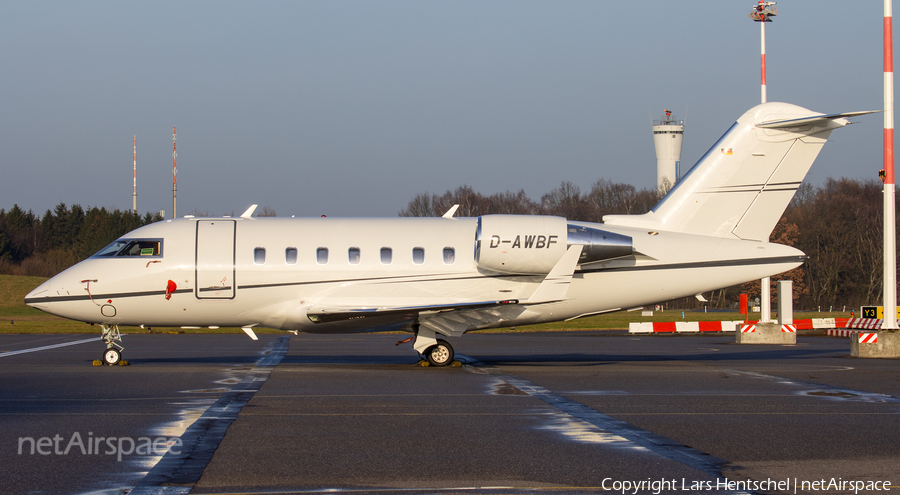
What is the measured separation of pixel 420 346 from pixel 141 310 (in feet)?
22.1

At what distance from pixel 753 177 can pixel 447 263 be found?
313 inches

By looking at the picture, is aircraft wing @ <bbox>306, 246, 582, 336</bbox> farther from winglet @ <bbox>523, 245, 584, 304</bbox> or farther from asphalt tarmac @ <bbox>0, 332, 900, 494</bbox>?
asphalt tarmac @ <bbox>0, 332, 900, 494</bbox>

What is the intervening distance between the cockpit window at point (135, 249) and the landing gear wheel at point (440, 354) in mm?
6959

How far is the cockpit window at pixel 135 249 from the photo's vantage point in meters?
19.9

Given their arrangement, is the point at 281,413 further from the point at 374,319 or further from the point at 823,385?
the point at 823,385

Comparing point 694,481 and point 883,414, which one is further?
point 883,414

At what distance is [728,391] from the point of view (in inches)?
591

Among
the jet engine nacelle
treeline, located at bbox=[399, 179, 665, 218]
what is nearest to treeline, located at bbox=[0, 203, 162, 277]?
treeline, located at bbox=[399, 179, 665, 218]

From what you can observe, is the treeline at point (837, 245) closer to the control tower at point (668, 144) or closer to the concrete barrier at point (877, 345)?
the control tower at point (668, 144)

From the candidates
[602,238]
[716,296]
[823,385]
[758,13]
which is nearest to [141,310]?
[602,238]

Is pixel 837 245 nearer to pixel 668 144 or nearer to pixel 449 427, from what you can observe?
pixel 668 144

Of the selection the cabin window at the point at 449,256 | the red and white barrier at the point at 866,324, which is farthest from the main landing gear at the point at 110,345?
the red and white barrier at the point at 866,324

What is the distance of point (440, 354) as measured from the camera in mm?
20141

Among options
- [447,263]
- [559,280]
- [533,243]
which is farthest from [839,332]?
[447,263]
